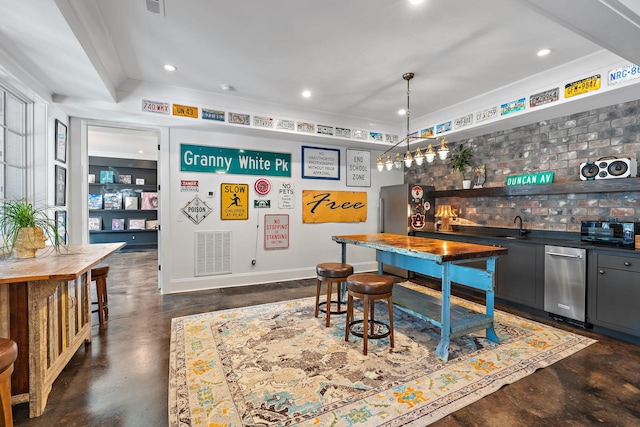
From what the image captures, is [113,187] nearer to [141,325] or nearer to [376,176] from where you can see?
[141,325]

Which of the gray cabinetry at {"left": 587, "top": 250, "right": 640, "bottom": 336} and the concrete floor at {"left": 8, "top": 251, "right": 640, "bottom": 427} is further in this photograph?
the gray cabinetry at {"left": 587, "top": 250, "right": 640, "bottom": 336}

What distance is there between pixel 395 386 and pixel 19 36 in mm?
3903

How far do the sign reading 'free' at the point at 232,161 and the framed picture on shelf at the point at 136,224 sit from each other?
5456 mm

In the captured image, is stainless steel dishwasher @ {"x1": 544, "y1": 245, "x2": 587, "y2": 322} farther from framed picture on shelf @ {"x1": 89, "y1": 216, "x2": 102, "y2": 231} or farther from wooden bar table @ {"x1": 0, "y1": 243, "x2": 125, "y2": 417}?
framed picture on shelf @ {"x1": 89, "y1": 216, "x2": 102, "y2": 231}

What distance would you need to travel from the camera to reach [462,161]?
201 inches

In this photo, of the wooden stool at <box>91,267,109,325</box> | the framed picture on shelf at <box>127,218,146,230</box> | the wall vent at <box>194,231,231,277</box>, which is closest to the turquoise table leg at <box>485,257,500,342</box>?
the wall vent at <box>194,231,231,277</box>

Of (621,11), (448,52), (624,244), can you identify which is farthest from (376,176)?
(621,11)

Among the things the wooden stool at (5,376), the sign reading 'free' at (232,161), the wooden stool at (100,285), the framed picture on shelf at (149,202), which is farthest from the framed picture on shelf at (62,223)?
the framed picture on shelf at (149,202)

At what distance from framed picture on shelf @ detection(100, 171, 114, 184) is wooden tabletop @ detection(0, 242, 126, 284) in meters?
6.84

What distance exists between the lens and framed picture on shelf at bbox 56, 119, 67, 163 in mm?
3643

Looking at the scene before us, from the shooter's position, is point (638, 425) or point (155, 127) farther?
point (155, 127)

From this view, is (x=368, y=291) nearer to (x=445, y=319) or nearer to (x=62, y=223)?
(x=445, y=319)

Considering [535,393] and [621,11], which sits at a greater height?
[621,11]

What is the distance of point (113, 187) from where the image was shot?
863 cm
